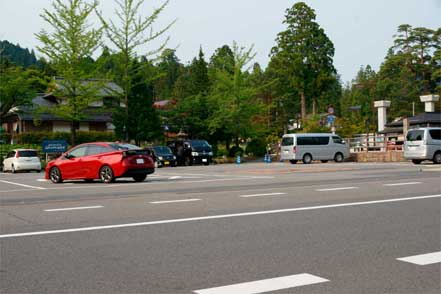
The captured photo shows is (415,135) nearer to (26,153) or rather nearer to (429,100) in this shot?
(26,153)

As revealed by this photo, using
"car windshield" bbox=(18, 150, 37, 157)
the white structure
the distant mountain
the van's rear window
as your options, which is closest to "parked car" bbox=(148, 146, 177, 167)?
"car windshield" bbox=(18, 150, 37, 157)

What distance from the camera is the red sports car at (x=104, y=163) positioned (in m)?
18.8

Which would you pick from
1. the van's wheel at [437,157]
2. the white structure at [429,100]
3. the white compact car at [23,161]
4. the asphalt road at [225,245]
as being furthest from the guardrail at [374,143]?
the asphalt road at [225,245]

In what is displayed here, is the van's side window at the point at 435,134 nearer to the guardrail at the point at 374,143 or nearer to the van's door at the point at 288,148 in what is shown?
the guardrail at the point at 374,143

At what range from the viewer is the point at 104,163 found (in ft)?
62.4

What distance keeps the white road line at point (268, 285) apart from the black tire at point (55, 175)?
Result: 15862 millimetres

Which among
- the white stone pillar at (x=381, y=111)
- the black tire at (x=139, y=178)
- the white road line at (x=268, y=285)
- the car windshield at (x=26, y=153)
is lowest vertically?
the white road line at (x=268, y=285)

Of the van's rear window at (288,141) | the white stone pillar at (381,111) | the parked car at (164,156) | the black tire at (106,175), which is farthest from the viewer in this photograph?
the white stone pillar at (381,111)

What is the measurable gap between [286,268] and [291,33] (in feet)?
227

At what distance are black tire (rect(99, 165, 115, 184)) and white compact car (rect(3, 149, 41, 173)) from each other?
1659cm

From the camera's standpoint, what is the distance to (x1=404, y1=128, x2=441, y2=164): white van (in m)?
29.8

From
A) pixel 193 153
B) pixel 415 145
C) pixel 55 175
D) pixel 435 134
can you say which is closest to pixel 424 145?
pixel 415 145

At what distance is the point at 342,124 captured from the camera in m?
61.9

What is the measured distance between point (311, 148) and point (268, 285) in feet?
112
